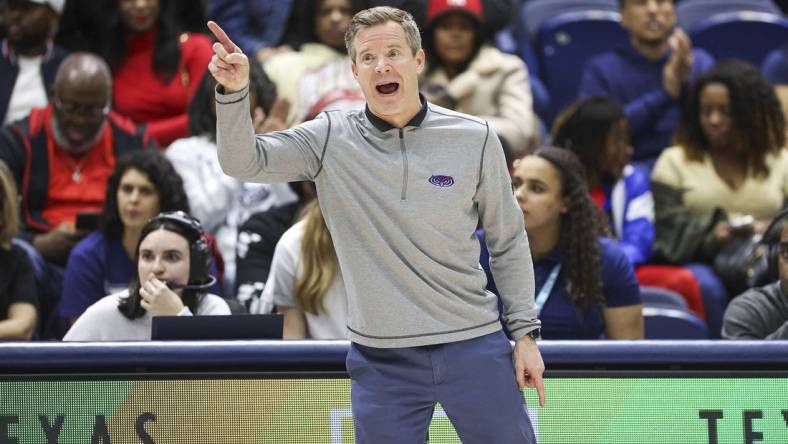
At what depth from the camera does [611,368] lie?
119 inches

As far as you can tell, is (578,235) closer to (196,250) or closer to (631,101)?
(196,250)

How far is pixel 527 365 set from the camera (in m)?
2.62

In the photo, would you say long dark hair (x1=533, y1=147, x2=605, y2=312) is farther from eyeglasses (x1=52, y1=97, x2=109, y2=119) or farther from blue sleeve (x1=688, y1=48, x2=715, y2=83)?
blue sleeve (x1=688, y1=48, x2=715, y2=83)

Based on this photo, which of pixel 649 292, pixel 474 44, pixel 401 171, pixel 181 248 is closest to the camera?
pixel 401 171

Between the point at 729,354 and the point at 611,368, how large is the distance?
292 millimetres

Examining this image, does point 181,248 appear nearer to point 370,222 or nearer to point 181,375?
point 181,375

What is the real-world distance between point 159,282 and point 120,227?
3.51 ft

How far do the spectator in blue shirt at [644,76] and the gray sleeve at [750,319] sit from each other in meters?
2.25

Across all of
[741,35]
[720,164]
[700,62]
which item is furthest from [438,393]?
[741,35]

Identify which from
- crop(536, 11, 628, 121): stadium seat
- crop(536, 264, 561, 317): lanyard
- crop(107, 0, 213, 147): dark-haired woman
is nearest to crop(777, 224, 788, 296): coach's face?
crop(536, 264, 561, 317): lanyard

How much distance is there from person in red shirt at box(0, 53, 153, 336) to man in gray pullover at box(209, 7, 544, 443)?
2899 millimetres

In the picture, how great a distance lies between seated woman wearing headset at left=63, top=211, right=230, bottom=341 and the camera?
12.6 feet

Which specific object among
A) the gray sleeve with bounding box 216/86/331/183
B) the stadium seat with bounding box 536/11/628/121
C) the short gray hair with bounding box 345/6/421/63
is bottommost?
the gray sleeve with bounding box 216/86/331/183

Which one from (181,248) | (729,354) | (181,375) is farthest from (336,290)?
(729,354)
